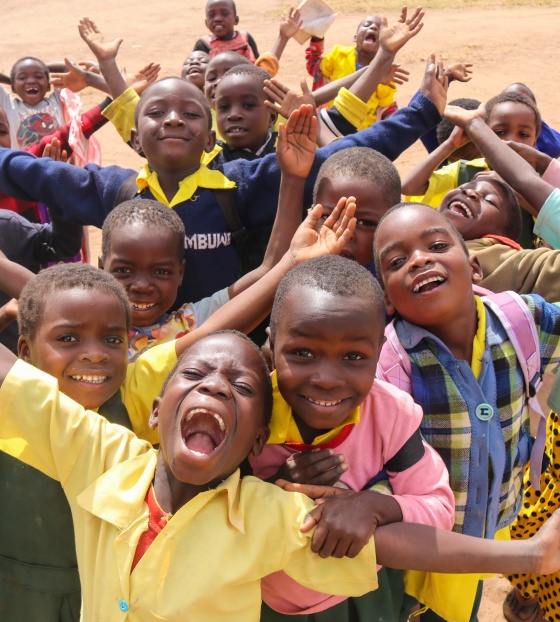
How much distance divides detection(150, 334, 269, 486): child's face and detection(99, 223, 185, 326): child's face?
65 cm

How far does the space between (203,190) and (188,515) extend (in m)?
1.49

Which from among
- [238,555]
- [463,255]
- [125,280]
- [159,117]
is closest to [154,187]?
[159,117]

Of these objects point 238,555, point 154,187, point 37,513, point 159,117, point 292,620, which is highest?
point 159,117

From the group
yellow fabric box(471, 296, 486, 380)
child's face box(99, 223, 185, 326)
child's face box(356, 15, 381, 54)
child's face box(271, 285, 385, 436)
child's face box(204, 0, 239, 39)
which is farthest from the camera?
child's face box(204, 0, 239, 39)

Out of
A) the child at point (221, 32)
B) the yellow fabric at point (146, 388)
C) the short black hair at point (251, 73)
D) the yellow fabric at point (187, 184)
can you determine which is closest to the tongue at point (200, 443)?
the yellow fabric at point (146, 388)

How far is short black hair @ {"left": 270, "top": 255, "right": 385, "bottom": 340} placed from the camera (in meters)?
1.81

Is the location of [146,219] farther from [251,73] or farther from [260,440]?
[251,73]

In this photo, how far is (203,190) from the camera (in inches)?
109

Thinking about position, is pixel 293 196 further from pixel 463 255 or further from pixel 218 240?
pixel 463 255

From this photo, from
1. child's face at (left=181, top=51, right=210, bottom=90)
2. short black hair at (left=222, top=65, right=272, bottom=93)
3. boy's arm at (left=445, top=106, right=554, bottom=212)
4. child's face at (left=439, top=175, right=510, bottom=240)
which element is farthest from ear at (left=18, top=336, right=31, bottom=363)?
child's face at (left=181, top=51, right=210, bottom=90)

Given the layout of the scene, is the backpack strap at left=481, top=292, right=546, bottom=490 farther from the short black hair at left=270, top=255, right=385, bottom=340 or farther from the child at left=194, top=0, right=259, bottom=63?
the child at left=194, top=0, right=259, bottom=63

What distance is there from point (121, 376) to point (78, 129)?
2.28 metres

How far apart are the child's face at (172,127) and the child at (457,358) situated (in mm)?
997

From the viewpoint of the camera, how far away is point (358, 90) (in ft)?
11.5
